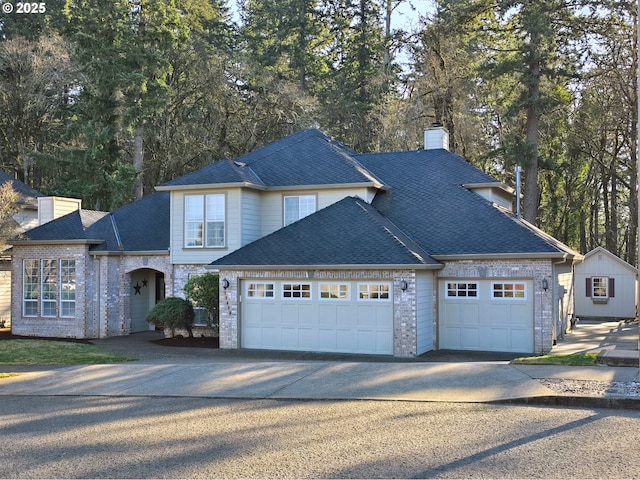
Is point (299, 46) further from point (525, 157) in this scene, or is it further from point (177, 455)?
point (177, 455)

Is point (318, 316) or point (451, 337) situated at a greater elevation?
point (318, 316)

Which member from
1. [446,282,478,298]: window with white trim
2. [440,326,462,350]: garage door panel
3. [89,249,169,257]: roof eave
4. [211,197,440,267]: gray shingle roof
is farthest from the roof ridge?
[89,249,169,257]: roof eave

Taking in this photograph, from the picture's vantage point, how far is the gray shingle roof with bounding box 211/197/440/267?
680 inches

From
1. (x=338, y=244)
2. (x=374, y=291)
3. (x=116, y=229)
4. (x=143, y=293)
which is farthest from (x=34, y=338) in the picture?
(x=374, y=291)

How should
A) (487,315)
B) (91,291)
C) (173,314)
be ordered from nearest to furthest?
(487,315), (173,314), (91,291)

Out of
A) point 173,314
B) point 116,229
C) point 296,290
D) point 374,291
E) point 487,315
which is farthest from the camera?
point 116,229

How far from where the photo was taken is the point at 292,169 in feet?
72.5

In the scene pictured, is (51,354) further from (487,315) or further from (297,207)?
(487,315)

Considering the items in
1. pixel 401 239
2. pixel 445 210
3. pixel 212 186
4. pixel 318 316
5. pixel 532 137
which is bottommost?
pixel 318 316

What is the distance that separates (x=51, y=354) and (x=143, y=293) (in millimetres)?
7296

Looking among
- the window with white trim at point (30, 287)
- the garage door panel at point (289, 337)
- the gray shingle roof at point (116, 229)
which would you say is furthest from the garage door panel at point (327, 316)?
the window with white trim at point (30, 287)

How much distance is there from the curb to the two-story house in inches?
271

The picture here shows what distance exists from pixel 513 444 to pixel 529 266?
33.3 feet

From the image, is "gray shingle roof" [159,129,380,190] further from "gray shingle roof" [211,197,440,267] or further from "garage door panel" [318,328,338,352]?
"garage door panel" [318,328,338,352]
